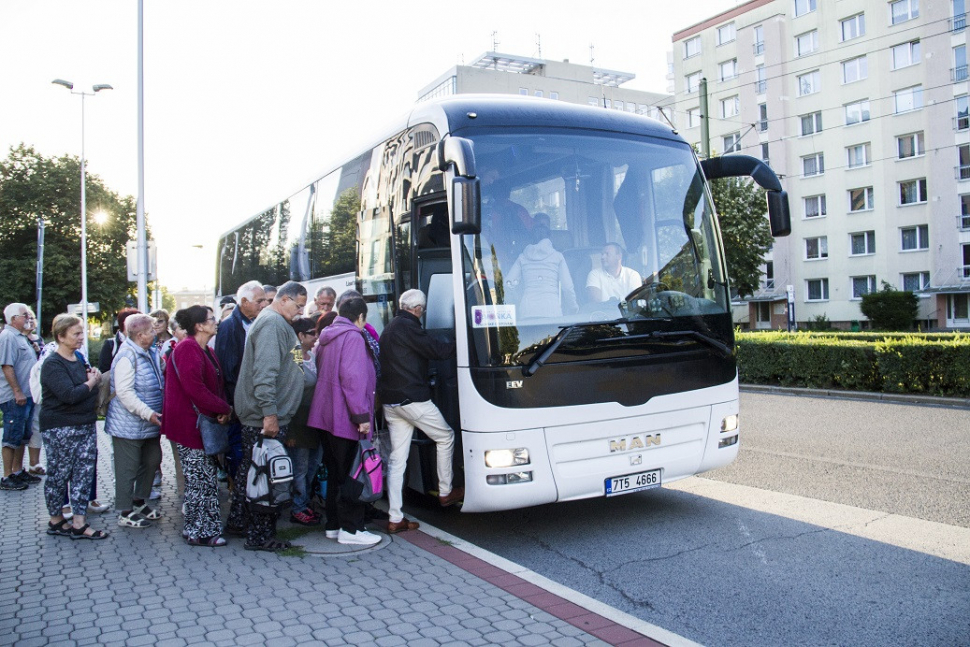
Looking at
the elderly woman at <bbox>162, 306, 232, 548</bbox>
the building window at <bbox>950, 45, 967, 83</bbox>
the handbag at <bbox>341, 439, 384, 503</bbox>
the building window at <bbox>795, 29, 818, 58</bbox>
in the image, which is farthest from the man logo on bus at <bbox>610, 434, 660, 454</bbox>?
the building window at <bbox>795, 29, 818, 58</bbox>

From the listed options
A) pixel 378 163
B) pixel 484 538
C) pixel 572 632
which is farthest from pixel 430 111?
pixel 572 632

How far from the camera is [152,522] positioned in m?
7.26

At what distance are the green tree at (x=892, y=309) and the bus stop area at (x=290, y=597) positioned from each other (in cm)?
4209

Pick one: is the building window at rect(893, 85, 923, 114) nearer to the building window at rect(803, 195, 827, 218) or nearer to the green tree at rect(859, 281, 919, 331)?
the building window at rect(803, 195, 827, 218)

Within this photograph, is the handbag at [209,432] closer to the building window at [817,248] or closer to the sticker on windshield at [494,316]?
the sticker on windshield at [494,316]

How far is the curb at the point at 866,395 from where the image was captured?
13891 mm

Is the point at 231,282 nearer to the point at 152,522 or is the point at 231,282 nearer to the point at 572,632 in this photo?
the point at 152,522

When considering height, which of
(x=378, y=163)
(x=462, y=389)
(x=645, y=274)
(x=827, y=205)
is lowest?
(x=462, y=389)

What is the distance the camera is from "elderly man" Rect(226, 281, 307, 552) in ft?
19.7

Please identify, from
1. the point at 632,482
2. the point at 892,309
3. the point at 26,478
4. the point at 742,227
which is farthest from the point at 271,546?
the point at 892,309

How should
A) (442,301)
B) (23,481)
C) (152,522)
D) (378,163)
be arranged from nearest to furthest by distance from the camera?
(442,301), (152,522), (378,163), (23,481)

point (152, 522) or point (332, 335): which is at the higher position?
point (332, 335)

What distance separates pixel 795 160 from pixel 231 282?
44832 mm

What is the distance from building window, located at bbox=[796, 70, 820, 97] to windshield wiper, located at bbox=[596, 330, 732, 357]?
50.1 meters
